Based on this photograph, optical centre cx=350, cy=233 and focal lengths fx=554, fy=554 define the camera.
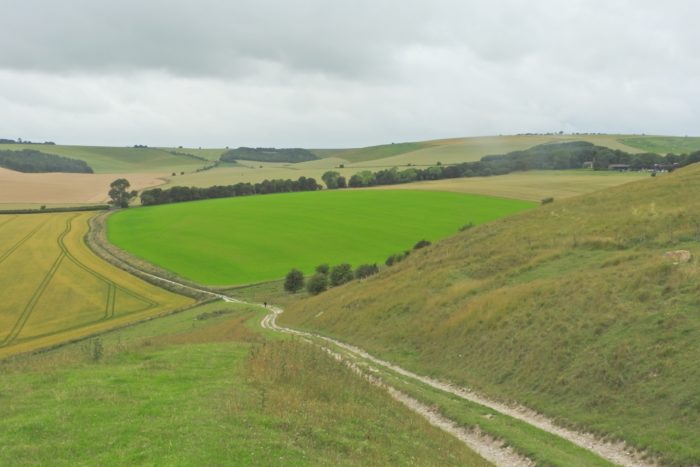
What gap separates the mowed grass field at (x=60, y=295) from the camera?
191ft

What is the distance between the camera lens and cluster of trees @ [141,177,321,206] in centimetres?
15062

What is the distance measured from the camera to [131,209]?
141750 mm

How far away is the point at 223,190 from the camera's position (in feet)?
530

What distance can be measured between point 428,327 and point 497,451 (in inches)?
608

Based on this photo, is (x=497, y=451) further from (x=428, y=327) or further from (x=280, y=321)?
(x=280, y=321)

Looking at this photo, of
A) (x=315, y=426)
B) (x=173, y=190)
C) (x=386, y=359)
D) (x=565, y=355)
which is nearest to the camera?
(x=315, y=426)

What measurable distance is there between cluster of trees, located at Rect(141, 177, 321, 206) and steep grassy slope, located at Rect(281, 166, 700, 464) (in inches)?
4381

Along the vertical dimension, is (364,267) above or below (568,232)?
below

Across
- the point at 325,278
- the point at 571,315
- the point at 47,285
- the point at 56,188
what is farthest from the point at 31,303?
the point at 56,188

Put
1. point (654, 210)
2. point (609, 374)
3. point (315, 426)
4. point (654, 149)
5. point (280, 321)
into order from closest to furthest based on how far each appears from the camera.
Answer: point (315, 426) < point (609, 374) < point (654, 210) < point (280, 321) < point (654, 149)

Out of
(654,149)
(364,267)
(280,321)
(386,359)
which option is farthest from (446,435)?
(654,149)

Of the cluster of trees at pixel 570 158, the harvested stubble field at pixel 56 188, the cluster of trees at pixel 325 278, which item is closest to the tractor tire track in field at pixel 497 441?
the cluster of trees at pixel 325 278

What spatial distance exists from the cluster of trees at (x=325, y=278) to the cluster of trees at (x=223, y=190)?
87.7 metres

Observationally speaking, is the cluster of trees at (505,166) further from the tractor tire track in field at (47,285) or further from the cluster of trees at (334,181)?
the tractor tire track in field at (47,285)
